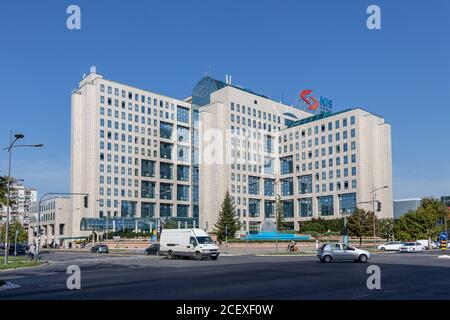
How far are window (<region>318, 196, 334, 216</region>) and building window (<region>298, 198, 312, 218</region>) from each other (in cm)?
316

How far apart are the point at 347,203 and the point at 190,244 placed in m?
72.9

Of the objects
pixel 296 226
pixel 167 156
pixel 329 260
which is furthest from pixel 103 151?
pixel 329 260

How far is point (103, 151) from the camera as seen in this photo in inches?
4235

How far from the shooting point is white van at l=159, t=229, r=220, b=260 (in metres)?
41.5

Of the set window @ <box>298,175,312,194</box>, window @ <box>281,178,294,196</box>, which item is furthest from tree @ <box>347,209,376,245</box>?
→ window @ <box>281,178,294,196</box>

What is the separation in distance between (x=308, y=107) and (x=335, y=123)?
56.4ft

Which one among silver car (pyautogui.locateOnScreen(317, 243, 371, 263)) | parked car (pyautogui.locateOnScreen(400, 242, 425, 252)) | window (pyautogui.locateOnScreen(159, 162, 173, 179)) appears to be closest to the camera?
silver car (pyautogui.locateOnScreen(317, 243, 371, 263))

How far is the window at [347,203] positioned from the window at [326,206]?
9.27 ft

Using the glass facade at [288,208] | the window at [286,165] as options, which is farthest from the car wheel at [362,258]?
the window at [286,165]

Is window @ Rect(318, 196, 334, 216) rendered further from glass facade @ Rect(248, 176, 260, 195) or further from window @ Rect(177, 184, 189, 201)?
window @ Rect(177, 184, 189, 201)

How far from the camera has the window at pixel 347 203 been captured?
107m

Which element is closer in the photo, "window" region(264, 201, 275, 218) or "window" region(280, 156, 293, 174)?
"window" region(264, 201, 275, 218)

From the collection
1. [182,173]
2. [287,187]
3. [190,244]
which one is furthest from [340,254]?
[182,173]

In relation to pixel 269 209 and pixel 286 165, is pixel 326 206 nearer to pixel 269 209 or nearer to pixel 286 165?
pixel 269 209
